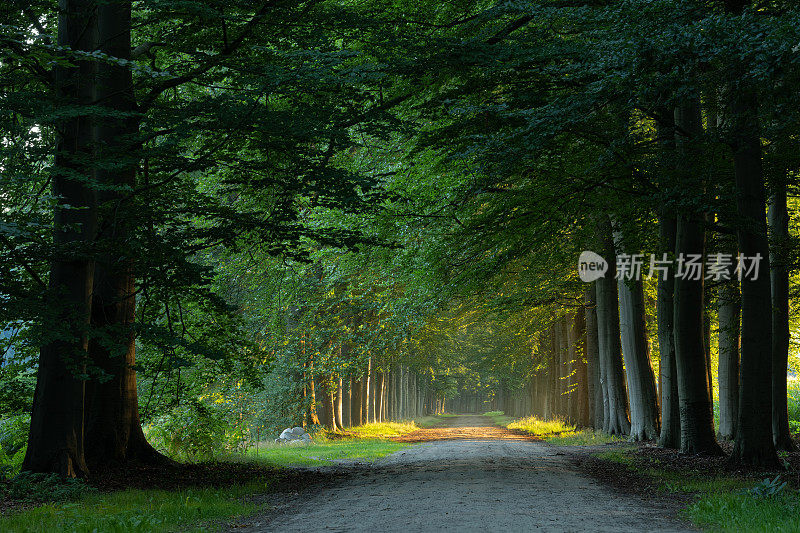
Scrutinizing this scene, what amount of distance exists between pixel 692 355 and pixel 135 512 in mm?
11541

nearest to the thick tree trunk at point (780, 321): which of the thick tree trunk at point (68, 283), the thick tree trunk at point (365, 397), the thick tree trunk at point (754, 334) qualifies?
the thick tree trunk at point (754, 334)

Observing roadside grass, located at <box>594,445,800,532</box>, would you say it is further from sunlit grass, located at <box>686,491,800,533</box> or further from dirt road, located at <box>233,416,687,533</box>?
dirt road, located at <box>233,416,687,533</box>

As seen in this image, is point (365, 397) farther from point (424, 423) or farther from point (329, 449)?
point (424, 423)

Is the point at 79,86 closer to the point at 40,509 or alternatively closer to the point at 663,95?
the point at 40,509

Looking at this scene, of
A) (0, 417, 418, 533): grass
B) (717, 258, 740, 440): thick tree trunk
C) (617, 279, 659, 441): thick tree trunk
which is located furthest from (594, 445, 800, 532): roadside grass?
(617, 279, 659, 441): thick tree trunk

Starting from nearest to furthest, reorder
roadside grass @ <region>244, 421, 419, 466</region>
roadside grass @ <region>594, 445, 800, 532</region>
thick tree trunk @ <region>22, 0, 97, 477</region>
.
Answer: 1. roadside grass @ <region>594, 445, 800, 532</region>
2. thick tree trunk @ <region>22, 0, 97, 477</region>
3. roadside grass @ <region>244, 421, 419, 466</region>

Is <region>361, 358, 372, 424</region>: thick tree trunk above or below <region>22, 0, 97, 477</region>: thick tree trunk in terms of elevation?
below

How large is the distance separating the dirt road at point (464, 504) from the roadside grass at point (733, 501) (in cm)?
46

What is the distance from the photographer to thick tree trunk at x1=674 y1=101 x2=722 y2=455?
15.1 metres

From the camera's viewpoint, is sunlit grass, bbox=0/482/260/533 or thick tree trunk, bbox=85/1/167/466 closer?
sunlit grass, bbox=0/482/260/533

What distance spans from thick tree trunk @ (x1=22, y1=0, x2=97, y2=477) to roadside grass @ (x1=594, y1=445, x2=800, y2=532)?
890 cm

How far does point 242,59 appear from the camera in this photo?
39.3ft

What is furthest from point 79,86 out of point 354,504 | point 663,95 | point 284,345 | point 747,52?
point 284,345

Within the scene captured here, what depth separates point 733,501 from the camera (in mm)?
8805
